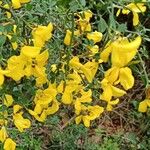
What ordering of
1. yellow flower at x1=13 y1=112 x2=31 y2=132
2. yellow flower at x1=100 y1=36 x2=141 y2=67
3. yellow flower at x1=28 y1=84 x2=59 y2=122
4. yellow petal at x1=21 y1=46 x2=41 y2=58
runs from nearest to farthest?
yellow flower at x1=100 y1=36 x2=141 y2=67 → yellow petal at x1=21 y1=46 x2=41 y2=58 → yellow flower at x1=28 y1=84 x2=59 y2=122 → yellow flower at x1=13 y1=112 x2=31 y2=132

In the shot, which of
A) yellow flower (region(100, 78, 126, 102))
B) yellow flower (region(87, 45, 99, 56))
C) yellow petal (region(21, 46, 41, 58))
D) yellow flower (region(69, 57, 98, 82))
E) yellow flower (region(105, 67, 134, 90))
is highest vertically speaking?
yellow flower (region(105, 67, 134, 90))

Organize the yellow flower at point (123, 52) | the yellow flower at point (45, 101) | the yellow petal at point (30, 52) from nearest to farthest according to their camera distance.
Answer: the yellow flower at point (123, 52) → the yellow petal at point (30, 52) → the yellow flower at point (45, 101)

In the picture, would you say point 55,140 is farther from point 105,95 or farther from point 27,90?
point 105,95

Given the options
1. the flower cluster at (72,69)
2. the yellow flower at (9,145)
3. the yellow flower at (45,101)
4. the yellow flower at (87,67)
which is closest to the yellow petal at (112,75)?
the flower cluster at (72,69)

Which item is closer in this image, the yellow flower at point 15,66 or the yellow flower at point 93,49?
the yellow flower at point 15,66

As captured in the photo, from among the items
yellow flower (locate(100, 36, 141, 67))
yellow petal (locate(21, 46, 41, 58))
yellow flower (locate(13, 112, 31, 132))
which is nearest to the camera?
yellow flower (locate(100, 36, 141, 67))

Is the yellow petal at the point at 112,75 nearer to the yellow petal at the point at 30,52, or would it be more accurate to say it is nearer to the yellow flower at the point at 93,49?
the yellow petal at the point at 30,52

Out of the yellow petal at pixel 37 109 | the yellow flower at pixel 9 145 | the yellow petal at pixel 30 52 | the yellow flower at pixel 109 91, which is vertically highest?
the yellow petal at pixel 30 52

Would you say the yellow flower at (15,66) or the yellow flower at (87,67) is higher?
the yellow flower at (15,66)

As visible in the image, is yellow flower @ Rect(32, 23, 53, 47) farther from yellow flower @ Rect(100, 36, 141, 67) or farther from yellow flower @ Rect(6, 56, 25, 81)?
yellow flower @ Rect(100, 36, 141, 67)

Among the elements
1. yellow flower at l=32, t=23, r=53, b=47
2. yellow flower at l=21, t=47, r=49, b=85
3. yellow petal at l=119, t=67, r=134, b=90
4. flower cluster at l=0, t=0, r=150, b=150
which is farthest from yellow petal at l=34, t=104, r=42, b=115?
yellow petal at l=119, t=67, r=134, b=90

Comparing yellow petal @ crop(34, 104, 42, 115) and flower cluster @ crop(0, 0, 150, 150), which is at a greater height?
flower cluster @ crop(0, 0, 150, 150)

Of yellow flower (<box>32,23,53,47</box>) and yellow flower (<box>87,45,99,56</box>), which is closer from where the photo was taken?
yellow flower (<box>32,23,53,47</box>)
